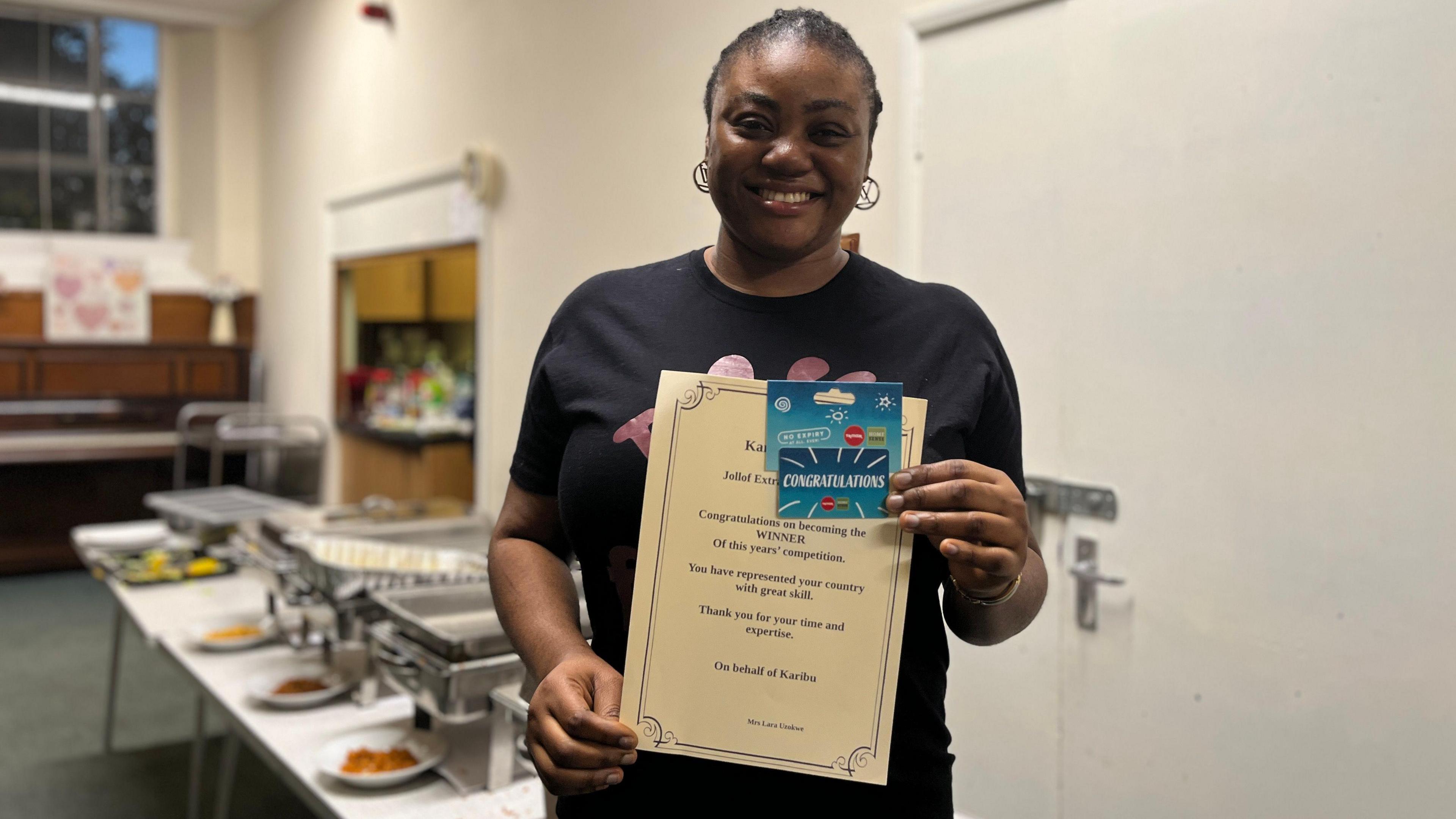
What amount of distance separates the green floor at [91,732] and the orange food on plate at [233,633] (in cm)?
19

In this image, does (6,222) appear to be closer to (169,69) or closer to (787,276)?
(169,69)

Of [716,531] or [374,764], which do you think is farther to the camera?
[374,764]

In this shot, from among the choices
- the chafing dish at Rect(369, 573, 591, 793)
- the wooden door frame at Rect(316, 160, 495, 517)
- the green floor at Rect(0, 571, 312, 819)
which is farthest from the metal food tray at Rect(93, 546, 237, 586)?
the chafing dish at Rect(369, 573, 591, 793)

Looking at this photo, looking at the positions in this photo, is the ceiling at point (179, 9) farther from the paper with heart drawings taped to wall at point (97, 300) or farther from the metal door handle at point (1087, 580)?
the metal door handle at point (1087, 580)

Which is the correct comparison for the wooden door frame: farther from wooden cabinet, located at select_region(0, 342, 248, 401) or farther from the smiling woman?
the smiling woman

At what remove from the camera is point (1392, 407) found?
147 cm

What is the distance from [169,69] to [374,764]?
20.1 ft

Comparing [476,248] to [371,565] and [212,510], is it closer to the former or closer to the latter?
[212,510]

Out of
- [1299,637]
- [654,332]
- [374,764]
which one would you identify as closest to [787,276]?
[654,332]

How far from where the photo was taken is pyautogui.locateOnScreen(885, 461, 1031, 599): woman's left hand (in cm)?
77

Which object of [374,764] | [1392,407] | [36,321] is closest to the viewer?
[1392,407]

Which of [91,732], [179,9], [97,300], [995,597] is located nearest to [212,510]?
[91,732]

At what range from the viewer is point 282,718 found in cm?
218

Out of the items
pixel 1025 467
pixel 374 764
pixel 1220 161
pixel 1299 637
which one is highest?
pixel 1220 161
